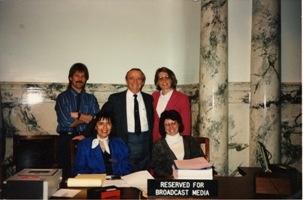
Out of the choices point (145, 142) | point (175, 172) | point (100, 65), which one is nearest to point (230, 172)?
point (145, 142)

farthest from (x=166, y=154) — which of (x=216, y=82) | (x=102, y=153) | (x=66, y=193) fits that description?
(x=216, y=82)

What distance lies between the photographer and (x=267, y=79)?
4.04 metres

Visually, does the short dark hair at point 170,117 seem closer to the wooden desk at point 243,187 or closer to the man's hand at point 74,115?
the wooden desk at point 243,187

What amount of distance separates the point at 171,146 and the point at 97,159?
66cm

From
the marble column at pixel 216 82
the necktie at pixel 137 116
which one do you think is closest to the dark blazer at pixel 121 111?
the necktie at pixel 137 116

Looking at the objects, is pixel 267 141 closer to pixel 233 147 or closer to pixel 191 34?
pixel 233 147

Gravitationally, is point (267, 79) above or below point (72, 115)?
above

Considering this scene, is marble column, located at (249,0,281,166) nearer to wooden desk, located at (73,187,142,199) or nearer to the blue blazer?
the blue blazer

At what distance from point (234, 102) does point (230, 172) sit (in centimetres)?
91

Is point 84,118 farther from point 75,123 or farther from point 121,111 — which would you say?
point 121,111

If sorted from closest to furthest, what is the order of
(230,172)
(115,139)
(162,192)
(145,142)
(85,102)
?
(162,192) → (115,139) → (145,142) → (85,102) → (230,172)

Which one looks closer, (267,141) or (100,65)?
(267,141)

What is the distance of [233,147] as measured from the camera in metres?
4.42

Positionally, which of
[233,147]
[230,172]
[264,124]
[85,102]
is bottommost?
[230,172]
